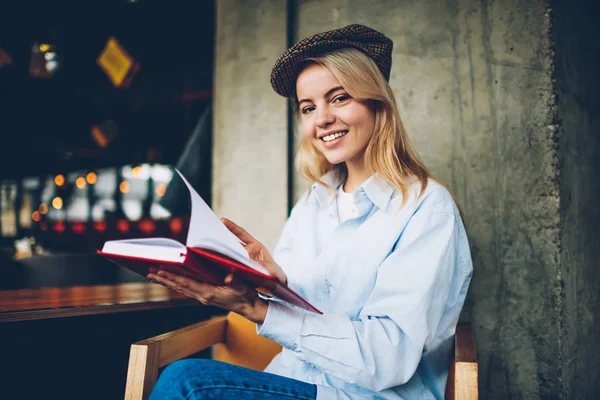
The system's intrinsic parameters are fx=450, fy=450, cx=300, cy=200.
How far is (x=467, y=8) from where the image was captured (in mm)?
1736

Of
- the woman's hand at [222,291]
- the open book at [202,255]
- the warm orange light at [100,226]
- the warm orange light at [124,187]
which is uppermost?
the warm orange light at [124,187]

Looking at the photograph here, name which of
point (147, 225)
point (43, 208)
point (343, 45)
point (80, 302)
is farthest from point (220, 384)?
point (43, 208)

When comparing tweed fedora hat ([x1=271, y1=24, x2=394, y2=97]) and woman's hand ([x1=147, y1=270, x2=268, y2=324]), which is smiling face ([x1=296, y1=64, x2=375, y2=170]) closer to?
tweed fedora hat ([x1=271, y1=24, x2=394, y2=97])

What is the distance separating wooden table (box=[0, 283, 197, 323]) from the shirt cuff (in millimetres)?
612

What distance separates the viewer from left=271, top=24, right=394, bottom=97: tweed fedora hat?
1287 millimetres

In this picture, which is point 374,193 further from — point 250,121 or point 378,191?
point 250,121

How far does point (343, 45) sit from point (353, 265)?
63cm

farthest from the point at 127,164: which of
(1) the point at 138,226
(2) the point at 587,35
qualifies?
(2) the point at 587,35

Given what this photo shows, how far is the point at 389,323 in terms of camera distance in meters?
0.97

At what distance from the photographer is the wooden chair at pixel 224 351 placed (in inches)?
35.7

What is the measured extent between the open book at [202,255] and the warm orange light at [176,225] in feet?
25.3

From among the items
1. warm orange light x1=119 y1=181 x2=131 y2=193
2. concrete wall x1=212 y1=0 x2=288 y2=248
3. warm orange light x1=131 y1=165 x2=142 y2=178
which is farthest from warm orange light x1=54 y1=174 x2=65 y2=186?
concrete wall x1=212 y1=0 x2=288 y2=248

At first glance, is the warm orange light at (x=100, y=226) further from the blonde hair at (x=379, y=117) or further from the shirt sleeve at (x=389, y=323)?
the shirt sleeve at (x=389, y=323)

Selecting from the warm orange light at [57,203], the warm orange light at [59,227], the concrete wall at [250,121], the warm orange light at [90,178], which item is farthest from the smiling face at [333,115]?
the warm orange light at [57,203]
